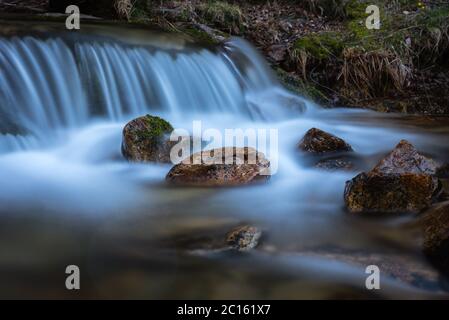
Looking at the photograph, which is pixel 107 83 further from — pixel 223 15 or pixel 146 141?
pixel 223 15

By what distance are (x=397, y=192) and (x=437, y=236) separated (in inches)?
22.0

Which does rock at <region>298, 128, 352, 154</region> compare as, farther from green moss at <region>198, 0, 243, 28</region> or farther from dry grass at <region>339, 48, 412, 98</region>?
green moss at <region>198, 0, 243, 28</region>

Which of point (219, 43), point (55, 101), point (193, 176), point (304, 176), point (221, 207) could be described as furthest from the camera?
point (219, 43)

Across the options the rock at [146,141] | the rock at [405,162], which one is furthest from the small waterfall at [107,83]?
the rock at [405,162]

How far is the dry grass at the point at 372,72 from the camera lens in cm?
695

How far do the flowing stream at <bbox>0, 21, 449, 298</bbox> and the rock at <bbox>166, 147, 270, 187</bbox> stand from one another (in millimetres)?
115

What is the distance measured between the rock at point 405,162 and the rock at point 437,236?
0.89 metres

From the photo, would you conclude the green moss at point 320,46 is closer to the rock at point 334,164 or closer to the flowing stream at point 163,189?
the flowing stream at point 163,189

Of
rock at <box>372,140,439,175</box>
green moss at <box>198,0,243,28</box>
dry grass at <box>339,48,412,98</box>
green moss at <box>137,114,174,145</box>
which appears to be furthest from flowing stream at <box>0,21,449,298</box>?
green moss at <box>198,0,243,28</box>

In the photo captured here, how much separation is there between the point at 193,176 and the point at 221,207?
1.60 ft

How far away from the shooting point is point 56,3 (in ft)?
26.4

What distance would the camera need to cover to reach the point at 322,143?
4.79 m
